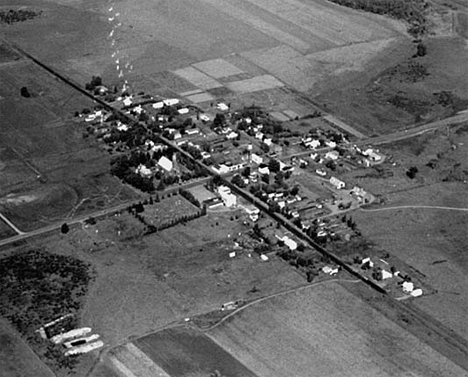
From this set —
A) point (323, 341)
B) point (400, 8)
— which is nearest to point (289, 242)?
point (323, 341)

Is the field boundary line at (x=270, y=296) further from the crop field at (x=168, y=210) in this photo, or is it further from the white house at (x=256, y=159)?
the white house at (x=256, y=159)

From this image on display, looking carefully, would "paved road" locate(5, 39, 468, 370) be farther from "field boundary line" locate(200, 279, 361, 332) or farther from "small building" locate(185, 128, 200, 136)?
"small building" locate(185, 128, 200, 136)

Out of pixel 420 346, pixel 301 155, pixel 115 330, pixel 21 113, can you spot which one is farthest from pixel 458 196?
pixel 21 113

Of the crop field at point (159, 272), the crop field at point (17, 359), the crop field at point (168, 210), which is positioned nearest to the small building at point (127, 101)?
the crop field at point (168, 210)

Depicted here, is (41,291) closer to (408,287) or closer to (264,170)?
(408,287)

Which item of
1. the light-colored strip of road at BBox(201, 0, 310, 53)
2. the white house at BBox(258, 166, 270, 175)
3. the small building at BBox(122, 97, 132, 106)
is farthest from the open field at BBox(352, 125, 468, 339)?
the light-colored strip of road at BBox(201, 0, 310, 53)

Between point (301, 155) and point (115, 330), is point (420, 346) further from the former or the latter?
point (301, 155)
